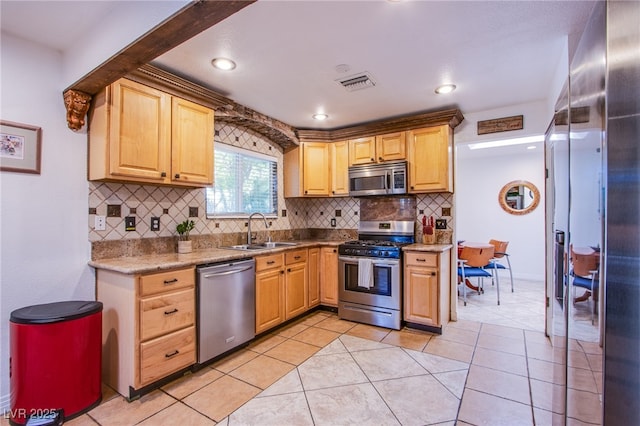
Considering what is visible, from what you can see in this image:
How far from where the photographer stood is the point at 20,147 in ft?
6.59

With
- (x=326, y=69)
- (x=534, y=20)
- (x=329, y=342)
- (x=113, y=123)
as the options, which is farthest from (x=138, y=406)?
(x=534, y=20)

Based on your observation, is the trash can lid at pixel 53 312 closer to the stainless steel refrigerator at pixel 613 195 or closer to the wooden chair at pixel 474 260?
the stainless steel refrigerator at pixel 613 195

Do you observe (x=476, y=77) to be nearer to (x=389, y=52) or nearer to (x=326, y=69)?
(x=389, y=52)

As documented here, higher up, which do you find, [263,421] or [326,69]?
[326,69]

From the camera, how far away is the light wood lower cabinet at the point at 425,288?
3.18 metres

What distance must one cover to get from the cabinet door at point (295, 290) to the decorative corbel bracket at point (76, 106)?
2.22m

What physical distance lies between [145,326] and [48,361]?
0.50 metres

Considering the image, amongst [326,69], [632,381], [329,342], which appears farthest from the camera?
[329,342]

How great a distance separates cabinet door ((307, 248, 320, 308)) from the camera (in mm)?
3754

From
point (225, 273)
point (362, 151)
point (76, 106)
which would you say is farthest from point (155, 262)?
point (362, 151)

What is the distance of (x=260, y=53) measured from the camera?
7.40 ft

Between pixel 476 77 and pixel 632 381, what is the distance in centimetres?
256

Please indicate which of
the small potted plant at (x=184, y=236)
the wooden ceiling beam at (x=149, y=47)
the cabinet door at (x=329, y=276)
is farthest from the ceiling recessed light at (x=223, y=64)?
Answer: the cabinet door at (x=329, y=276)

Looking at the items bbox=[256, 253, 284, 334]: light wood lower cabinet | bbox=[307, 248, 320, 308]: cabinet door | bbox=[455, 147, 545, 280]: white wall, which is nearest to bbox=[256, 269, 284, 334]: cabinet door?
bbox=[256, 253, 284, 334]: light wood lower cabinet
